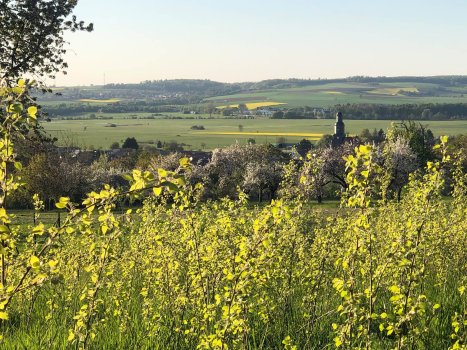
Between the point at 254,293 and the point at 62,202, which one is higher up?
the point at 62,202

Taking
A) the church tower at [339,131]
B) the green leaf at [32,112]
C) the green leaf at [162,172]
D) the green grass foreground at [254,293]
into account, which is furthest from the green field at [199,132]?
the green leaf at [162,172]

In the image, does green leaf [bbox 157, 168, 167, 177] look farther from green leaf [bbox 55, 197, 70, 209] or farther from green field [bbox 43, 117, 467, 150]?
green field [bbox 43, 117, 467, 150]

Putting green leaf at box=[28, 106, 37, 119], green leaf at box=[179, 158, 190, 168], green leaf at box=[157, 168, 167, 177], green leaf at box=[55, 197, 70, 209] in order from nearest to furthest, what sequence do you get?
green leaf at box=[157, 168, 167, 177] < green leaf at box=[55, 197, 70, 209] < green leaf at box=[28, 106, 37, 119] < green leaf at box=[179, 158, 190, 168]

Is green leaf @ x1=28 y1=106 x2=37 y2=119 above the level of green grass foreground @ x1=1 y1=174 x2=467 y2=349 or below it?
above

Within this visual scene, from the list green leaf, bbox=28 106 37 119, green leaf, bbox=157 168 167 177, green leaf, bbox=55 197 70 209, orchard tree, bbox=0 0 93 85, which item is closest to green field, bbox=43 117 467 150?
orchard tree, bbox=0 0 93 85

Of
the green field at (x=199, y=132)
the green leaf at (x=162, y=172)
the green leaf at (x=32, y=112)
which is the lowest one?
the green field at (x=199, y=132)

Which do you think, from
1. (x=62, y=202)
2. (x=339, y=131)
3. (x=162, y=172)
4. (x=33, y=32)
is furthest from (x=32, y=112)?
(x=339, y=131)

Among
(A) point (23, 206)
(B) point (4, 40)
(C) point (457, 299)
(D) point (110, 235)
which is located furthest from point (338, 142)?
(D) point (110, 235)

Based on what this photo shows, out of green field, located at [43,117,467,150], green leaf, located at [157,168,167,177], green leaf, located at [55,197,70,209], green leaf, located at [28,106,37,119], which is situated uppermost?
green leaf, located at [28,106,37,119]

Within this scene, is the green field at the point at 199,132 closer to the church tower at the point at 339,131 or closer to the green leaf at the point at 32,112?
the church tower at the point at 339,131

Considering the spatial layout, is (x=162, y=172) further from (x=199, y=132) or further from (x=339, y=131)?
(x=199, y=132)

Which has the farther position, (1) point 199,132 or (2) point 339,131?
(1) point 199,132

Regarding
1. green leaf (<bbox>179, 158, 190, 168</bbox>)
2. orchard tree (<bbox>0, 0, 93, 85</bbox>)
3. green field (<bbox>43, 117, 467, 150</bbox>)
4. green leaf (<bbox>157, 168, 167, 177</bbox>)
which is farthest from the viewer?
green field (<bbox>43, 117, 467, 150</bbox>)

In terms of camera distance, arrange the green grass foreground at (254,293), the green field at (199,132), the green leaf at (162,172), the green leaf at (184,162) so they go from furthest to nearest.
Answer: the green field at (199,132) → the green grass foreground at (254,293) → the green leaf at (184,162) → the green leaf at (162,172)
